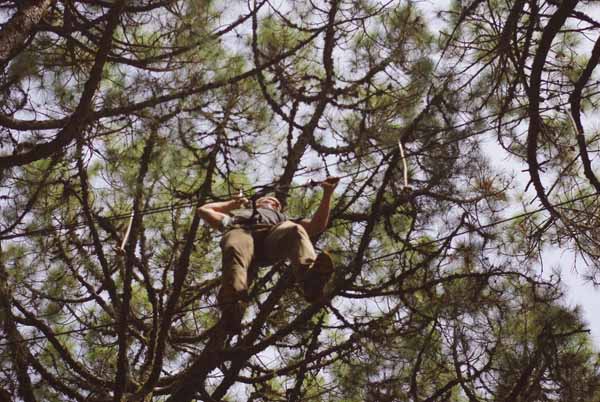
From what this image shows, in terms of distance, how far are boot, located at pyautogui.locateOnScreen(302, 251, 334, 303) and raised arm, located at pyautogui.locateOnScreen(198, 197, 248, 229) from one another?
0.60m

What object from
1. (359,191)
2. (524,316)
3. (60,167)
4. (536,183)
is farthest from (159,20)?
(524,316)

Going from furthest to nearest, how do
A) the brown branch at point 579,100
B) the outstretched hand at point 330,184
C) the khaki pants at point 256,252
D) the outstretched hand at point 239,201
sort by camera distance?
the outstretched hand at point 239,201, the outstretched hand at point 330,184, the brown branch at point 579,100, the khaki pants at point 256,252

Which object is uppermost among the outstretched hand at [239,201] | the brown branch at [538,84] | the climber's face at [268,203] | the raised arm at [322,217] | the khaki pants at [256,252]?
the brown branch at [538,84]

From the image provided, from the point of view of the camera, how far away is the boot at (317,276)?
116 inches

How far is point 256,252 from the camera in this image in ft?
10.9

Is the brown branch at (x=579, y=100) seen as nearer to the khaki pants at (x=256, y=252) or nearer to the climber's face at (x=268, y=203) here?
the khaki pants at (x=256, y=252)

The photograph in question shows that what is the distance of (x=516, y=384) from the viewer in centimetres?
409

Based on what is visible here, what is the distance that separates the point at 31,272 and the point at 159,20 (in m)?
1.71

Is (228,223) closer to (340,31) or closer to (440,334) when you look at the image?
(440,334)

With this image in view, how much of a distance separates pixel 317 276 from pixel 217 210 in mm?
816

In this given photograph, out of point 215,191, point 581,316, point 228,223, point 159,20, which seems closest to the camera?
point 228,223

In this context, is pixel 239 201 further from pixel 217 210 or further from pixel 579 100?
pixel 579 100

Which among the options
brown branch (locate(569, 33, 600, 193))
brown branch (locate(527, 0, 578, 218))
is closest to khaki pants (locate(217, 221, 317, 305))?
brown branch (locate(527, 0, 578, 218))

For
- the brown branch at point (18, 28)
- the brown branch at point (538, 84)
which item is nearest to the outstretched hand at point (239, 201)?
the brown branch at point (538, 84)
